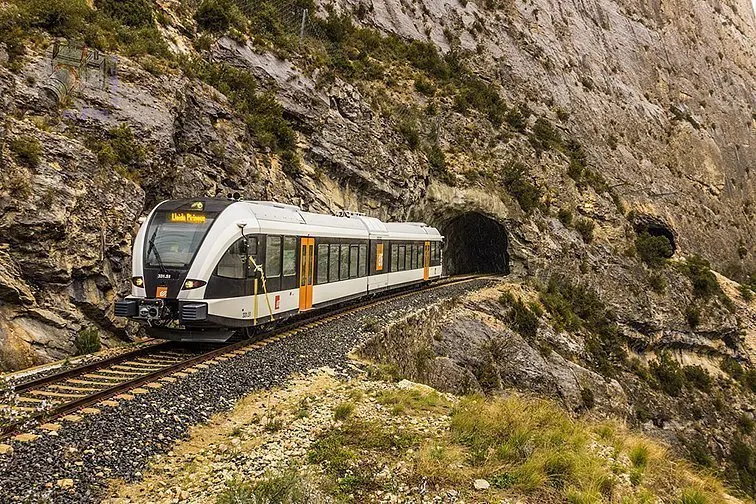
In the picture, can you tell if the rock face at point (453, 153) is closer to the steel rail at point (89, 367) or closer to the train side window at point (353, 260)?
the steel rail at point (89, 367)

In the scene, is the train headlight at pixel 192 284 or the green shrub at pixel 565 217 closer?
the train headlight at pixel 192 284

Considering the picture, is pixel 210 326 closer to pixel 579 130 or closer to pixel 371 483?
pixel 371 483

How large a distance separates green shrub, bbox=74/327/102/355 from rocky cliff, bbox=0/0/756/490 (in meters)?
0.25

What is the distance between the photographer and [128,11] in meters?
20.7

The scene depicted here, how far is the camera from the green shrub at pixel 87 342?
1204 centimetres

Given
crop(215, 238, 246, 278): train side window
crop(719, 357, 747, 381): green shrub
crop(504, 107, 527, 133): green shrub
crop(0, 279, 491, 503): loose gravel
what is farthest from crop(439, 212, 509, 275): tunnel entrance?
crop(0, 279, 491, 503): loose gravel

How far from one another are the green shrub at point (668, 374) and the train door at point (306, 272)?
83.5 feet

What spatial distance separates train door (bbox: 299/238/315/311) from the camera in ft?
50.4

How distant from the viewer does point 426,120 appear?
38500mm

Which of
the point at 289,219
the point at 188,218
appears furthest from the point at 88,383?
the point at 289,219

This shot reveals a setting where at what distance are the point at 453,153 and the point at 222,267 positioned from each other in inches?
1140

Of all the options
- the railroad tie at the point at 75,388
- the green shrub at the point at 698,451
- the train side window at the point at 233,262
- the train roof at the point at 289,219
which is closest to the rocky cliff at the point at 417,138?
the railroad tie at the point at 75,388

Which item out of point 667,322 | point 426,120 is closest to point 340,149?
point 426,120

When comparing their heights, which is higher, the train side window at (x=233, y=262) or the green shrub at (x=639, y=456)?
the train side window at (x=233, y=262)
